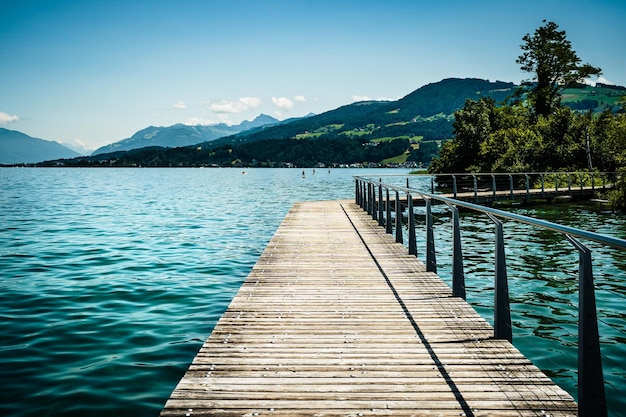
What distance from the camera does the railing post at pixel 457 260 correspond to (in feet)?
17.3

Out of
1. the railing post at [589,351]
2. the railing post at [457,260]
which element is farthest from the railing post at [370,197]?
the railing post at [589,351]

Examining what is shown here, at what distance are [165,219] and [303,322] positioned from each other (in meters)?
18.5

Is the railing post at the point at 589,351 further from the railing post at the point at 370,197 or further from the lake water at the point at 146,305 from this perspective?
the railing post at the point at 370,197

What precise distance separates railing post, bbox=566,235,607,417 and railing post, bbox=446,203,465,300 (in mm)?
2579

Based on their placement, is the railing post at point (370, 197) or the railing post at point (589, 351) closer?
the railing post at point (589, 351)

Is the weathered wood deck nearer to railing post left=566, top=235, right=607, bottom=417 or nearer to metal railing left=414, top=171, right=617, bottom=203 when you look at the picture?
railing post left=566, top=235, right=607, bottom=417

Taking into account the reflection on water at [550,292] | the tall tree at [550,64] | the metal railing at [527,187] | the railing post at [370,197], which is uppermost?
the tall tree at [550,64]

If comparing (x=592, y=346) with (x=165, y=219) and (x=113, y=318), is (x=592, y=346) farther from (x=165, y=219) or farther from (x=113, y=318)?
(x=165, y=219)

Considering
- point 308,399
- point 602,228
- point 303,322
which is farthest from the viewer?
point 602,228

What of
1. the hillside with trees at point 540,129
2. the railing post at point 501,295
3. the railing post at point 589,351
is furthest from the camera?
the hillside with trees at point 540,129

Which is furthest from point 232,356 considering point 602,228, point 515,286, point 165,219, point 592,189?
point 592,189

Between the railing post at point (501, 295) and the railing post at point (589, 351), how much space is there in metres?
1.31

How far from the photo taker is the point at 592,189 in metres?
27.9

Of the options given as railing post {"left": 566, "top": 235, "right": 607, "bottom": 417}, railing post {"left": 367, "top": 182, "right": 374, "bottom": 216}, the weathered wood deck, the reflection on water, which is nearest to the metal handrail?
railing post {"left": 367, "top": 182, "right": 374, "bottom": 216}
